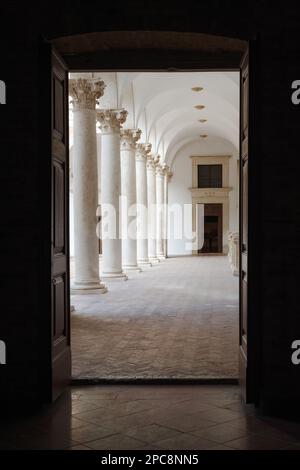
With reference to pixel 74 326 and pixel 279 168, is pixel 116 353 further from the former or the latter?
pixel 279 168

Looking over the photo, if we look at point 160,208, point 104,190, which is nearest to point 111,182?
point 104,190

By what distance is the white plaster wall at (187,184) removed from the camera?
33.6 meters

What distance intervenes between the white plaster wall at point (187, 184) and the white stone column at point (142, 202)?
1091 cm

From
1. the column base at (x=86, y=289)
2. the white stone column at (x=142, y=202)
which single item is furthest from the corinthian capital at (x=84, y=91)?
the white stone column at (x=142, y=202)

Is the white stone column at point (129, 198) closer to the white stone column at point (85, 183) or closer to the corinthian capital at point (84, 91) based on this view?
the white stone column at point (85, 183)

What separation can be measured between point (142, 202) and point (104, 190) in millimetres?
6700

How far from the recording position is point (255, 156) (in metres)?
4.57

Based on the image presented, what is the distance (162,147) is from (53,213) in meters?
25.5

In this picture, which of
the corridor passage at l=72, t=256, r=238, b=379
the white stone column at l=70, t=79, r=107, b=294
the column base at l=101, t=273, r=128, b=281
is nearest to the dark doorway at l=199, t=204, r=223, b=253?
the column base at l=101, t=273, r=128, b=281

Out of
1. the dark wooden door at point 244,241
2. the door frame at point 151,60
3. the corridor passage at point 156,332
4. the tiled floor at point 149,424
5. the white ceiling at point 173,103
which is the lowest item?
the corridor passage at point 156,332

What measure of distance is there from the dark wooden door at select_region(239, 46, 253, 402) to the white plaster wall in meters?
28.2

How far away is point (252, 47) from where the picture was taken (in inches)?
179

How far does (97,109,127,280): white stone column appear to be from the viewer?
50.8 feet

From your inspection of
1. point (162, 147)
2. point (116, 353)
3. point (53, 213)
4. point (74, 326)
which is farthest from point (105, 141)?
point (162, 147)
